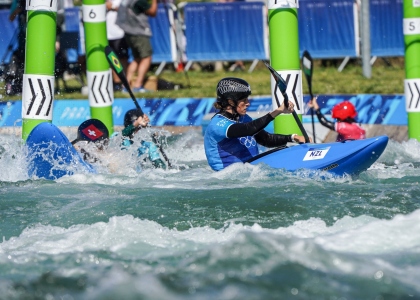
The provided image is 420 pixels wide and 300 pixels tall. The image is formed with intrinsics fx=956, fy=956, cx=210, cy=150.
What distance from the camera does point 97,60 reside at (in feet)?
37.1

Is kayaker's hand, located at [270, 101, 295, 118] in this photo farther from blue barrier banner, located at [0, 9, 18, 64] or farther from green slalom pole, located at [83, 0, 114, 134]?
blue barrier banner, located at [0, 9, 18, 64]

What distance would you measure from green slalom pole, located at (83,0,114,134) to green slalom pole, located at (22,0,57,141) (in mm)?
1390

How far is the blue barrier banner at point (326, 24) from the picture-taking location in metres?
16.0

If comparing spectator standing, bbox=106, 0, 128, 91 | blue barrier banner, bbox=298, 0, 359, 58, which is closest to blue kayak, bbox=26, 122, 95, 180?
spectator standing, bbox=106, 0, 128, 91

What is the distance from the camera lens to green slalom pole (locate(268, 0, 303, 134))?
9820 mm

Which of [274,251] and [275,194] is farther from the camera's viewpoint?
[275,194]

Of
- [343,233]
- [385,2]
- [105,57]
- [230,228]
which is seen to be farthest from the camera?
[385,2]

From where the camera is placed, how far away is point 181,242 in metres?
6.62

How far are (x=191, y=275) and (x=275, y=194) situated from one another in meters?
2.57

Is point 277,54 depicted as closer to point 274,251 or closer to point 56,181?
point 56,181

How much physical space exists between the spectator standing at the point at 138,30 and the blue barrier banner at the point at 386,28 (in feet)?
12.4

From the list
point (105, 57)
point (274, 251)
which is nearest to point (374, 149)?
point (274, 251)

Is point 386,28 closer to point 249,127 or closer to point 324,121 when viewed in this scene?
point 324,121

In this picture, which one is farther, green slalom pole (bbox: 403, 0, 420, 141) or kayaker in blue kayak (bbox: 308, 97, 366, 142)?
green slalom pole (bbox: 403, 0, 420, 141)
